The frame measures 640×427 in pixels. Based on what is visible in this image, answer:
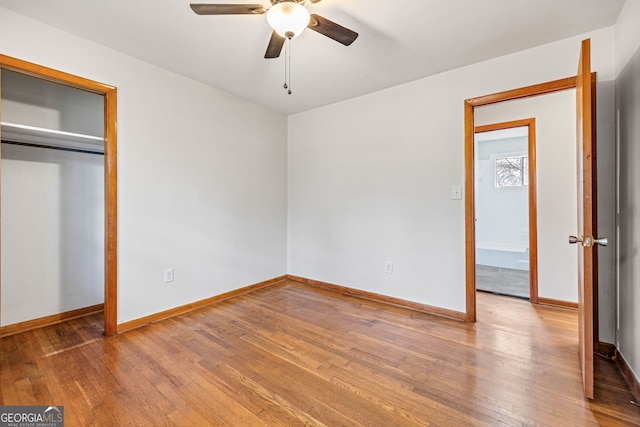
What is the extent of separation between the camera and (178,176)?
108 inches

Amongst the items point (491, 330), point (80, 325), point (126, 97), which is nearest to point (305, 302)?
point (491, 330)

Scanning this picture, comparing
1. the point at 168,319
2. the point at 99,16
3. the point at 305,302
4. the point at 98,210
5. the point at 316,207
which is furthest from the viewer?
the point at 316,207

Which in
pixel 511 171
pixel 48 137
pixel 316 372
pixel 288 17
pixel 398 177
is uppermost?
pixel 288 17

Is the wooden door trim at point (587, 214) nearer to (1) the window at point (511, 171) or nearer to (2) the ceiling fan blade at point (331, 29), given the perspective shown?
(2) the ceiling fan blade at point (331, 29)

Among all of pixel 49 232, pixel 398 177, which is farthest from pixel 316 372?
pixel 49 232

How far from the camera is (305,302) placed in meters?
3.08

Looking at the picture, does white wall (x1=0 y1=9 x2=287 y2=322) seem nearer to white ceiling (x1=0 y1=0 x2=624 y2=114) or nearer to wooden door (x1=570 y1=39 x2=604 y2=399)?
white ceiling (x1=0 y1=0 x2=624 y2=114)

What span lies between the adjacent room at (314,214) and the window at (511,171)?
3000 mm

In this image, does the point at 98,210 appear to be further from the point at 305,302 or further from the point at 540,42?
the point at 540,42

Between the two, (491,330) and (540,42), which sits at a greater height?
(540,42)

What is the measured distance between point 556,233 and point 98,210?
4.82m

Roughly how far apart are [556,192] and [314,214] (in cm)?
274

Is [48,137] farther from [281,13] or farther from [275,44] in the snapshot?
[281,13]

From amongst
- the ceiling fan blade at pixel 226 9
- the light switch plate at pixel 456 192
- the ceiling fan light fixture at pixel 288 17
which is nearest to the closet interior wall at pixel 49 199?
the ceiling fan blade at pixel 226 9
